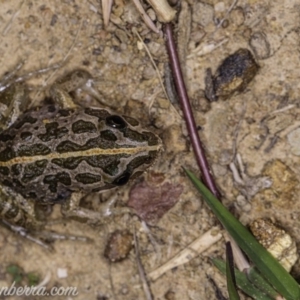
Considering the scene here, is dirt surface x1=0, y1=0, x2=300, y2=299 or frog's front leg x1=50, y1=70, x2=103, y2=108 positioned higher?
frog's front leg x1=50, y1=70, x2=103, y2=108

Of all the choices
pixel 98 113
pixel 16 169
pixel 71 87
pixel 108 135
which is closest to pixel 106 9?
pixel 71 87

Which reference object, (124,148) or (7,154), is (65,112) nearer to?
(7,154)

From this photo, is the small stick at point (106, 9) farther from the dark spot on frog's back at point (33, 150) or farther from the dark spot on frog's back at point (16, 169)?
the dark spot on frog's back at point (16, 169)

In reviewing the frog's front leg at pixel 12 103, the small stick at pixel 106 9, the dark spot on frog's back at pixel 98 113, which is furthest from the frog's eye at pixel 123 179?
the small stick at pixel 106 9

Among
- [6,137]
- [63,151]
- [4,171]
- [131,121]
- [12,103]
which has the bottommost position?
[131,121]

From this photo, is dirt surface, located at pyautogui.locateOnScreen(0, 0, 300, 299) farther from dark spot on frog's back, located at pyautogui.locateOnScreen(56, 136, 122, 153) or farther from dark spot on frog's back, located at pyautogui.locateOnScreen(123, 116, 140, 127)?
dark spot on frog's back, located at pyautogui.locateOnScreen(56, 136, 122, 153)

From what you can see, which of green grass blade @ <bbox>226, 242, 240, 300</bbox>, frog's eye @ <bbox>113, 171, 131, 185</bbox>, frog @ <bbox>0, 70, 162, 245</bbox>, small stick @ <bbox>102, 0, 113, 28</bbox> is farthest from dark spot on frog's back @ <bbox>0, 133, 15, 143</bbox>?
green grass blade @ <bbox>226, 242, 240, 300</bbox>

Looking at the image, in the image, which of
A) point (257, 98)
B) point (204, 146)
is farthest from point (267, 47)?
point (204, 146)
